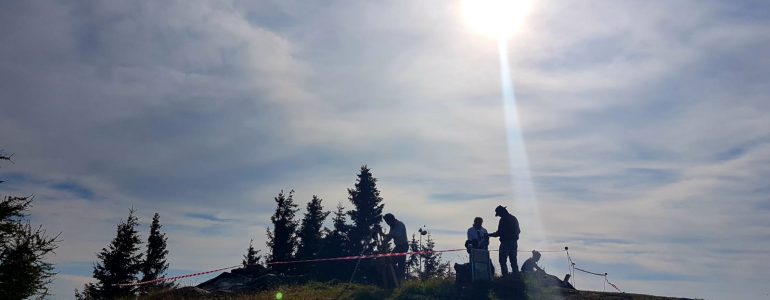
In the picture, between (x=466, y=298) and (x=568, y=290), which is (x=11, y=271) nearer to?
(x=466, y=298)

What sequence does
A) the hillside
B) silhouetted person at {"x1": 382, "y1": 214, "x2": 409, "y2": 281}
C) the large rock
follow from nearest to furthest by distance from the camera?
the hillside → silhouetted person at {"x1": 382, "y1": 214, "x2": 409, "y2": 281} → the large rock

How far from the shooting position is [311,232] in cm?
3297

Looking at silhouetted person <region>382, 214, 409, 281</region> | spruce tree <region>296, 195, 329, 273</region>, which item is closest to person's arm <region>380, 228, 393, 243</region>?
silhouetted person <region>382, 214, 409, 281</region>

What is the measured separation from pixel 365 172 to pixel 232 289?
16898 mm

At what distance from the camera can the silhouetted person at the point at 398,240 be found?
19062 millimetres

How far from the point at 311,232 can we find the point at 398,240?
1466 centimetres

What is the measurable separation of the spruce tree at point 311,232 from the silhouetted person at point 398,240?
12318 mm

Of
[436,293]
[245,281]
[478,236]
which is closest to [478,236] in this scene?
[478,236]

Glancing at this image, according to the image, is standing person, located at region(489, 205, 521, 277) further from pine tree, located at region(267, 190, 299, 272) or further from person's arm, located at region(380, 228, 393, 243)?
pine tree, located at region(267, 190, 299, 272)

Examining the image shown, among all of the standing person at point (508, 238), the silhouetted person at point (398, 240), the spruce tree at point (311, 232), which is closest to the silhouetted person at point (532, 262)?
the standing person at point (508, 238)

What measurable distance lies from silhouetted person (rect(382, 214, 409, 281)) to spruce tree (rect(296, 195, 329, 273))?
12.3m

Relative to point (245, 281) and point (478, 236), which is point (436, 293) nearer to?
point (478, 236)

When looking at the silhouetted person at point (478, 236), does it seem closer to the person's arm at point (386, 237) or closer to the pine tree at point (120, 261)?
the person's arm at point (386, 237)

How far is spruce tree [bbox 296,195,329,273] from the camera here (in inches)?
1262
